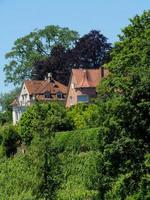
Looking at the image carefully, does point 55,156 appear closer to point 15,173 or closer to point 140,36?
point 140,36

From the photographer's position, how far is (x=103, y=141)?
34.3 metres

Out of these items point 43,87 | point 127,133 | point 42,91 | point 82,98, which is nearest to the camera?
point 127,133

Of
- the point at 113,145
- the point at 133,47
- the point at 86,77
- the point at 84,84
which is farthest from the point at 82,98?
the point at 113,145

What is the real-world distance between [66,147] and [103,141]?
558 inches

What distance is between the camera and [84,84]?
7869 cm

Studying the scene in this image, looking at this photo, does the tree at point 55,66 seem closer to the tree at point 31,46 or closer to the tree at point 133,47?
the tree at point 31,46

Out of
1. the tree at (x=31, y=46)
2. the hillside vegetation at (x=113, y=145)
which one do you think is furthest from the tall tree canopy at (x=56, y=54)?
the hillside vegetation at (x=113, y=145)

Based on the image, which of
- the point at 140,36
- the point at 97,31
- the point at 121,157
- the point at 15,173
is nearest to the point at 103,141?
the point at 121,157

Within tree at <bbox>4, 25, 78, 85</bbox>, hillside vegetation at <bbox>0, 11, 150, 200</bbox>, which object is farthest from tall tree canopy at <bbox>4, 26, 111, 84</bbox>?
hillside vegetation at <bbox>0, 11, 150, 200</bbox>

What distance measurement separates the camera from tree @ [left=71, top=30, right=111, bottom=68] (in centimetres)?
8769

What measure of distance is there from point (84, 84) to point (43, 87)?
33.5 ft

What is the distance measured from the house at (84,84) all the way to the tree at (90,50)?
813 cm

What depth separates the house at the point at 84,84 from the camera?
78.7 m

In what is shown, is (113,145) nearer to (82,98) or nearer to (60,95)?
(82,98)
